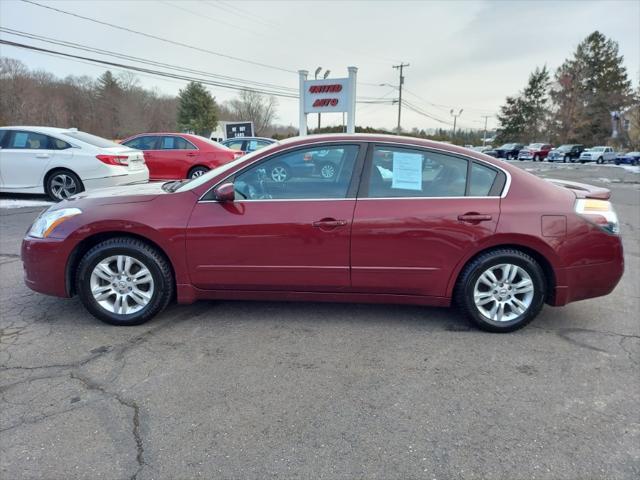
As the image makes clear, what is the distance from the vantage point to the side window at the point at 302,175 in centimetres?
330

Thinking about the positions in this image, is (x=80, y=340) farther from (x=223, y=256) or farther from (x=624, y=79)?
(x=624, y=79)

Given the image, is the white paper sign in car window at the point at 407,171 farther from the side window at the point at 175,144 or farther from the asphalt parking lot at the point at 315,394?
the side window at the point at 175,144

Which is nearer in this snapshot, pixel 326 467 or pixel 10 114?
pixel 326 467

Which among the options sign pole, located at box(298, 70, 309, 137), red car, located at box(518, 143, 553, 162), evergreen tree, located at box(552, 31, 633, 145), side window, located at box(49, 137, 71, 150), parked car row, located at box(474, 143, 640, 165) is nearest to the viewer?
side window, located at box(49, 137, 71, 150)

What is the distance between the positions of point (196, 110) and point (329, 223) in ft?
233

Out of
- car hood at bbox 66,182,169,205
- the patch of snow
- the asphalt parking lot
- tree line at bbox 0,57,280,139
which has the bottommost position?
the asphalt parking lot

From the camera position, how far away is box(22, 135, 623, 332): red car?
3.20 m

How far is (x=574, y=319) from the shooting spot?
3.64m

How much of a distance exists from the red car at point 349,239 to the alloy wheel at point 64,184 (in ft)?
18.9

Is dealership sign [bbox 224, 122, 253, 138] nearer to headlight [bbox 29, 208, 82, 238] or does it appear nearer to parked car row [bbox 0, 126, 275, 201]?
Answer: parked car row [bbox 0, 126, 275, 201]

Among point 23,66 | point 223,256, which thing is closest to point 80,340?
point 223,256

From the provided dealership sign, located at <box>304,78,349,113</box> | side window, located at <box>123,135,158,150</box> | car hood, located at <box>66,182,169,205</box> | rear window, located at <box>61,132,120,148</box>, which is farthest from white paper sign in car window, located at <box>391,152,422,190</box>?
dealership sign, located at <box>304,78,349,113</box>

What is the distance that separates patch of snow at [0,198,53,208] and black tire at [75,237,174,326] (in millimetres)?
6440

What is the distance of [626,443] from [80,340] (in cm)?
358
